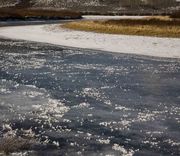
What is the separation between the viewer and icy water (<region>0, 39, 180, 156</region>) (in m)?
12.5

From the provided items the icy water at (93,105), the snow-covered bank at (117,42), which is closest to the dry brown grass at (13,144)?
the icy water at (93,105)

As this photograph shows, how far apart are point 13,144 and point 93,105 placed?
222 inches

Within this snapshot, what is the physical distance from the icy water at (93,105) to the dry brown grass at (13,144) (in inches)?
11.0

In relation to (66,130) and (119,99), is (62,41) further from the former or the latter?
(66,130)

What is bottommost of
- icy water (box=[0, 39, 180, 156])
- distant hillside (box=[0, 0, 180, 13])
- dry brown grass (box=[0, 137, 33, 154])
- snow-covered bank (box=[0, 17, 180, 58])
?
distant hillside (box=[0, 0, 180, 13])

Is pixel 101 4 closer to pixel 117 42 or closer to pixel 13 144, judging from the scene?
pixel 117 42

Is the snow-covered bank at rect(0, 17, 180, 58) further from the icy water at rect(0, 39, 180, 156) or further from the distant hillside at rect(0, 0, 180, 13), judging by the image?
the distant hillside at rect(0, 0, 180, 13)

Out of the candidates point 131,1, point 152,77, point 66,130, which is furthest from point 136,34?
point 131,1

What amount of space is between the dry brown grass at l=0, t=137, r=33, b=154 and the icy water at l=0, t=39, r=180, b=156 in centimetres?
28

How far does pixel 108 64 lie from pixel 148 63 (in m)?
2.58

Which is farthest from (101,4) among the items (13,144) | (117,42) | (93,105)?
(13,144)

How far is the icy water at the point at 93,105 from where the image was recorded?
40.9ft

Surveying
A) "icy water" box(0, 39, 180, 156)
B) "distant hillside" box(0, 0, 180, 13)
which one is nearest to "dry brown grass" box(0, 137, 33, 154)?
"icy water" box(0, 39, 180, 156)

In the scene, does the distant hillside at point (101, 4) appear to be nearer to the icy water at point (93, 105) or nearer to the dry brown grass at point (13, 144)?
the icy water at point (93, 105)
